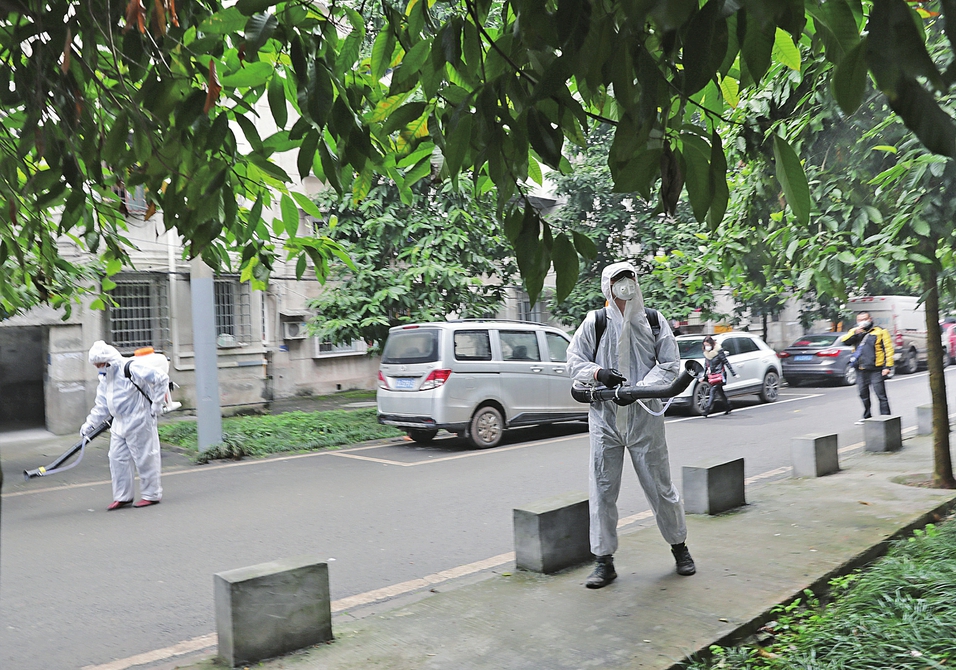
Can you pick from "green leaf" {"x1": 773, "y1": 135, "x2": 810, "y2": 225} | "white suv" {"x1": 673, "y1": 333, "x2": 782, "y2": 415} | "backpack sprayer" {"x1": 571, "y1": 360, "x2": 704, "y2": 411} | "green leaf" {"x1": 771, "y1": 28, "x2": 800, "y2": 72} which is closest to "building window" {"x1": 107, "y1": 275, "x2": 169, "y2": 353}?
"white suv" {"x1": 673, "y1": 333, "x2": 782, "y2": 415}

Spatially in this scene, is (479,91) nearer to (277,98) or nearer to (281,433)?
(277,98)

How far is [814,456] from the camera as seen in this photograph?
27.6ft

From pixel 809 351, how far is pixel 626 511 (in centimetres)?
1658

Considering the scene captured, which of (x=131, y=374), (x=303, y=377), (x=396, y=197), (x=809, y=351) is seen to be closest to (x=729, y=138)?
(x=131, y=374)

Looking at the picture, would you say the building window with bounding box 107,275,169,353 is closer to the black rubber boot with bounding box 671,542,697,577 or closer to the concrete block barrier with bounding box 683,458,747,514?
the concrete block barrier with bounding box 683,458,747,514

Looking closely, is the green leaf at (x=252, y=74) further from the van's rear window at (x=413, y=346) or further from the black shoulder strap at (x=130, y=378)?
the van's rear window at (x=413, y=346)

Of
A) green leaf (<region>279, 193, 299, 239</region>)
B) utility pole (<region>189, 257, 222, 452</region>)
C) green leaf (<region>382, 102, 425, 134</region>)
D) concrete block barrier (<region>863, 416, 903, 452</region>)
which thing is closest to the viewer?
green leaf (<region>382, 102, 425, 134</region>)

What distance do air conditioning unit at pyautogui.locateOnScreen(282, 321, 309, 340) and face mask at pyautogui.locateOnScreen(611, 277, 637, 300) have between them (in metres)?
15.7

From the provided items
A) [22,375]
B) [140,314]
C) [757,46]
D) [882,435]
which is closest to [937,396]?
[882,435]

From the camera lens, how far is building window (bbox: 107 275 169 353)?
17.0 m

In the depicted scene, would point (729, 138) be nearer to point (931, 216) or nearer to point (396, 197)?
point (931, 216)

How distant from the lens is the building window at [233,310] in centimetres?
1853

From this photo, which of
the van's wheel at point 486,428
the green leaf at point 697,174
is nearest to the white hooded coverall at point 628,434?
the green leaf at point 697,174

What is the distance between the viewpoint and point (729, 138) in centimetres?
682
